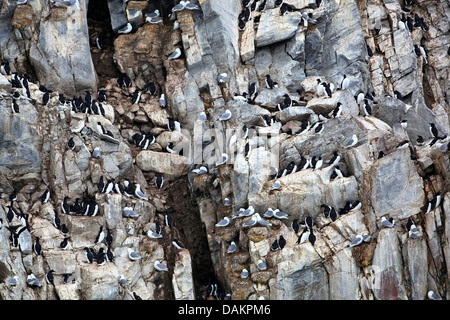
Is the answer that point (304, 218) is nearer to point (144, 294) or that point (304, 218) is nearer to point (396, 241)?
point (396, 241)

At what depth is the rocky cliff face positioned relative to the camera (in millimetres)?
28422

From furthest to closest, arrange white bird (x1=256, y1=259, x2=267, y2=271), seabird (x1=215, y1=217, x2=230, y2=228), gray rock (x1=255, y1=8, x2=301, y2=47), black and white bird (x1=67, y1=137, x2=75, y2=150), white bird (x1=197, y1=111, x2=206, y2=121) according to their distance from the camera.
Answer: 1. gray rock (x1=255, y1=8, x2=301, y2=47)
2. white bird (x1=197, y1=111, x2=206, y2=121)
3. black and white bird (x1=67, y1=137, x2=75, y2=150)
4. seabird (x1=215, y1=217, x2=230, y2=228)
5. white bird (x1=256, y1=259, x2=267, y2=271)

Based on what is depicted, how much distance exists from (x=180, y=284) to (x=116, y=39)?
12306 mm

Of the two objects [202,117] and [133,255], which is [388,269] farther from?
[202,117]

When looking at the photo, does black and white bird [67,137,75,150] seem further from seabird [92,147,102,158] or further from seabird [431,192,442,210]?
seabird [431,192,442,210]

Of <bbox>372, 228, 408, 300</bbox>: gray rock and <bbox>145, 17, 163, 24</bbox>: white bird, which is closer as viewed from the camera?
<bbox>372, 228, 408, 300</bbox>: gray rock

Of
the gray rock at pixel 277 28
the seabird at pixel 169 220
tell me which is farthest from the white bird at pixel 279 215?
Result: the gray rock at pixel 277 28

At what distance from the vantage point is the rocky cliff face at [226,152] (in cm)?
2842

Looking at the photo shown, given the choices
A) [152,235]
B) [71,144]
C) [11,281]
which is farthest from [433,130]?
[11,281]

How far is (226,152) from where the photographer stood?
31422 mm

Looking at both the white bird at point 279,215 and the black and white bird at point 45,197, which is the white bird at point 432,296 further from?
the black and white bird at point 45,197

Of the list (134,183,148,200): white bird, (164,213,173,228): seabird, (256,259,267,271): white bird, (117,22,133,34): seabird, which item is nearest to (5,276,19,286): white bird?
(134,183,148,200): white bird

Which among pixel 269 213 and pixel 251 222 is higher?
pixel 269 213

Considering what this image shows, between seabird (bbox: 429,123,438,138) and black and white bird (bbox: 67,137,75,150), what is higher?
black and white bird (bbox: 67,137,75,150)
